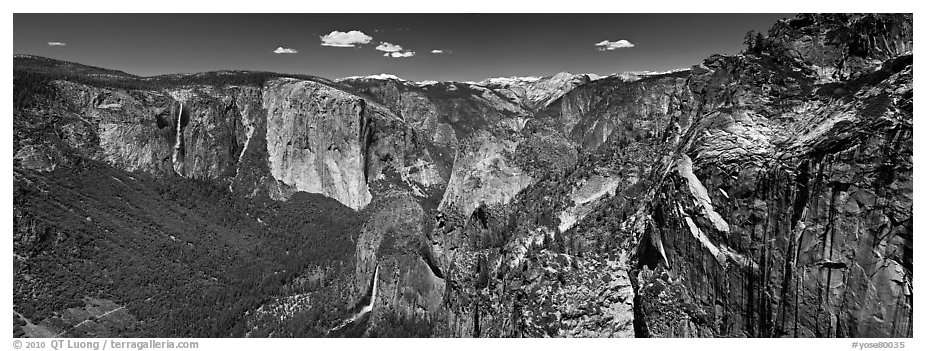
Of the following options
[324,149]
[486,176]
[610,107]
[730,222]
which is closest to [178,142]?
[324,149]

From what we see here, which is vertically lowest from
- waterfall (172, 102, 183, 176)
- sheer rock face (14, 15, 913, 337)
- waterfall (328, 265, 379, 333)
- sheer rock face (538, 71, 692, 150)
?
waterfall (328, 265, 379, 333)

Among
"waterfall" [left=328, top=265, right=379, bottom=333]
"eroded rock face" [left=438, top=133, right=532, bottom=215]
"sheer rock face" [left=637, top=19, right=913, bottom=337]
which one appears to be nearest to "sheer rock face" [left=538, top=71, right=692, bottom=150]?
"eroded rock face" [left=438, top=133, right=532, bottom=215]

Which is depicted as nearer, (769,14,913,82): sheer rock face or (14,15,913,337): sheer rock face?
(14,15,913,337): sheer rock face

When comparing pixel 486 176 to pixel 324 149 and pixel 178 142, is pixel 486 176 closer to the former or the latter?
pixel 324 149

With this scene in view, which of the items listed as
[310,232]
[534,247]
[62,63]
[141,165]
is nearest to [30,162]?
[141,165]

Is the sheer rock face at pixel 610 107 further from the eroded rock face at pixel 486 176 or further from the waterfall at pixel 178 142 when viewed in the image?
the waterfall at pixel 178 142

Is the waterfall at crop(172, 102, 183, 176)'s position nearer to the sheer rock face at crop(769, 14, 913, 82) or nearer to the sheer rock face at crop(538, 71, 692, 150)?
the sheer rock face at crop(538, 71, 692, 150)

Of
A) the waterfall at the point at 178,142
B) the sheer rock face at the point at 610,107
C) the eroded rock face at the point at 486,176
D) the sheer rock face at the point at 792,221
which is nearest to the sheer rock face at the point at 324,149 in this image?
the waterfall at the point at 178,142

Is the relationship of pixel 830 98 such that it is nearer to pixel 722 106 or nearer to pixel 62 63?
pixel 722 106

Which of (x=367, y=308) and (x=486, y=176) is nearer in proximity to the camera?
(x=367, y=308)

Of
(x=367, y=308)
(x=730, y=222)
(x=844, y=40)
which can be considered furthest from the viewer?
(x=367, y=308)

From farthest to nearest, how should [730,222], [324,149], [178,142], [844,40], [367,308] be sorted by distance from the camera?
1. [324,149]
2. [178,142]
3. [367,308]
4. [844,40]
5. [730,222]
